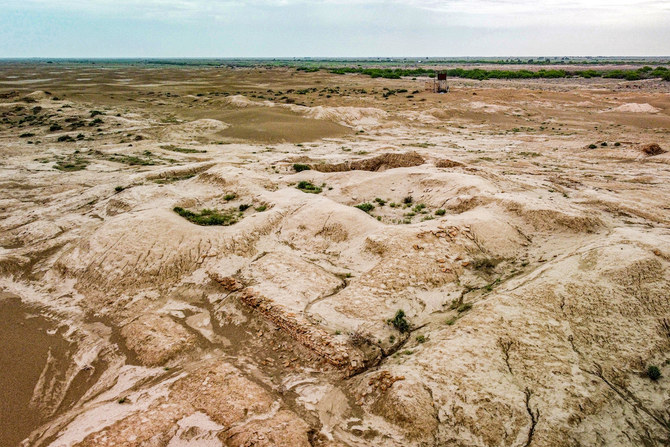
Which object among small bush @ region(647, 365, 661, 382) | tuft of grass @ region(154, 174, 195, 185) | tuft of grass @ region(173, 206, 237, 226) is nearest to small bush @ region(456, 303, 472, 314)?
small bush @ region(647, 365, 661, 382)

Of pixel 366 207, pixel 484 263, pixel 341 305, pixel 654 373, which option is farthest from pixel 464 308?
pixel 366 207

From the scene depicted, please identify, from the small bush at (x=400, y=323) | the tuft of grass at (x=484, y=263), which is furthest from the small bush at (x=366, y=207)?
the small bush at (x=400, y=323)

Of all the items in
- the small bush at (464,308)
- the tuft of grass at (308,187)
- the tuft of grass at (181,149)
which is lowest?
the small bush at (464,308)

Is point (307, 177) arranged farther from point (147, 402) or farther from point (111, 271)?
point (147, 402)

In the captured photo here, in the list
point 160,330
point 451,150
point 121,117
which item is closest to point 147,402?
point 160,330

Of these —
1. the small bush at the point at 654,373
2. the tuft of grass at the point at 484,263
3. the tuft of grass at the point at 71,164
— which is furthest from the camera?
the tuft of grass at the point at 71,164

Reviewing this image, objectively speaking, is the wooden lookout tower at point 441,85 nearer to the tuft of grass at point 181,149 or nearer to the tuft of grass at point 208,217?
the tuft of grass at point 181,149
